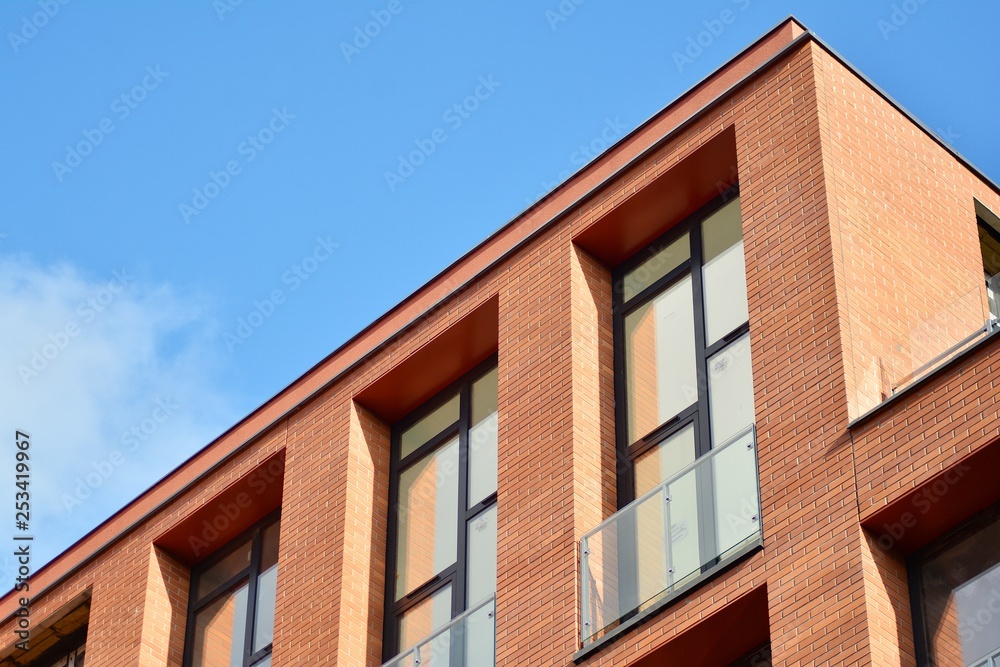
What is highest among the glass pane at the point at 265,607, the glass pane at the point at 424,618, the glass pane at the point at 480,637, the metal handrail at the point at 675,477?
the glass pane at the point at 265,607

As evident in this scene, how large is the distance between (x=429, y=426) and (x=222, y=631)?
381cm

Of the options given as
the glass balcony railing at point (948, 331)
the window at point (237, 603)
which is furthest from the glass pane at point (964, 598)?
the window at point (237, 603)

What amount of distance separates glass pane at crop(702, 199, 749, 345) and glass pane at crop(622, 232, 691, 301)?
0.99 feet

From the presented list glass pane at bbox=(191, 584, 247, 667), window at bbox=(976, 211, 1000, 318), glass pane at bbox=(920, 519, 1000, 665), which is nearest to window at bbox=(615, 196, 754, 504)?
glass pane at bbox=(920, 519, 1000, 665)

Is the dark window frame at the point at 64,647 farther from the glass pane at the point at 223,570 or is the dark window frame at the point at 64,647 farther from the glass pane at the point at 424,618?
the glass pane at the point at 424,618

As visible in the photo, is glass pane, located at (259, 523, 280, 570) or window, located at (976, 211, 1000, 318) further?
glass pane, located at (259, 523, 280, 570)

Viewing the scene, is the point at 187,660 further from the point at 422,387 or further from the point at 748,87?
the point at 748,87

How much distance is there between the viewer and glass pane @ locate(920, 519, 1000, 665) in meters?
13.4

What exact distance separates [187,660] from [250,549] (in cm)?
156

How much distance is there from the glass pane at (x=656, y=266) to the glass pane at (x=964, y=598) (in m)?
5.34

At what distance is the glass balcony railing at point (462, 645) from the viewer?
17.1m

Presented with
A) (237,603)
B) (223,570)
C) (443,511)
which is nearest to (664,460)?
(443,511)

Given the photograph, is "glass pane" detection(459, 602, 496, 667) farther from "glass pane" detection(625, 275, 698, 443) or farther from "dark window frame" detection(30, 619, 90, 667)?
"dark window frame" detection(30, 619, 90, 667)

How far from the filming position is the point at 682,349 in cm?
1780
